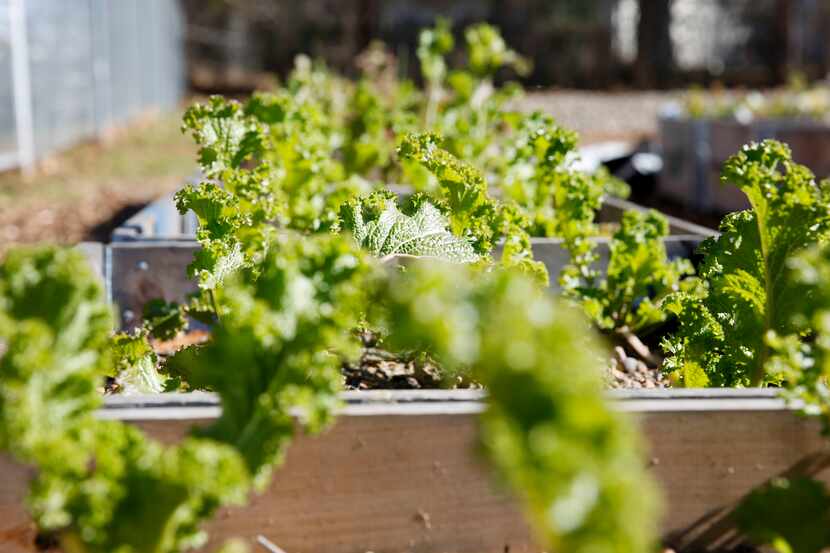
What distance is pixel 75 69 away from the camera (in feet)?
43.4

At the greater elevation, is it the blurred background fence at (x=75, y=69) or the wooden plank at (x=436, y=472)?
the blurred background fence at (x=75, y=69)

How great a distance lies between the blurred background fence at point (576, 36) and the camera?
76.0 ft

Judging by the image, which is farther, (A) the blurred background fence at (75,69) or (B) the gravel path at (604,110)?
(B) the gravel path at (604,110)

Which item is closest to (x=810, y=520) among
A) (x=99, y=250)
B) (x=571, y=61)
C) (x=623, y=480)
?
(x=623, y=480)

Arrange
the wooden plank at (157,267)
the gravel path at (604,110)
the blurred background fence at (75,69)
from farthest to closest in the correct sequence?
the gravel path at (604,110) → the blurred background fence at (75,69) → the wooden plank at (157,267)

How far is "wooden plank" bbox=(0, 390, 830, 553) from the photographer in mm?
1972

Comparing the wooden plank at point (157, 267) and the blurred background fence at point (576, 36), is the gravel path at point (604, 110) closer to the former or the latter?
the blurred background fence at point (576, 36)

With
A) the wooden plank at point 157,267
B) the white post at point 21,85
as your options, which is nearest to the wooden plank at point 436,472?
the wooden plank at point 157,267

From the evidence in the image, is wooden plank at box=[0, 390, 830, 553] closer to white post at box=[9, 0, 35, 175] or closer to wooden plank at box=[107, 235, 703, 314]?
wooden plank at box=[107, 235, 703, 314]

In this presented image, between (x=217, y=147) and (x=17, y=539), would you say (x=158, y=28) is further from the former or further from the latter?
(x=17, y=539)

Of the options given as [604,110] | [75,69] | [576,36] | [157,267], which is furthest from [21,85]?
[576,36]

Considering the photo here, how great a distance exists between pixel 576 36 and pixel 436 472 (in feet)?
74.3

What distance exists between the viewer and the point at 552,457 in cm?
113

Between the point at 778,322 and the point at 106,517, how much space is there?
1.54 meters
